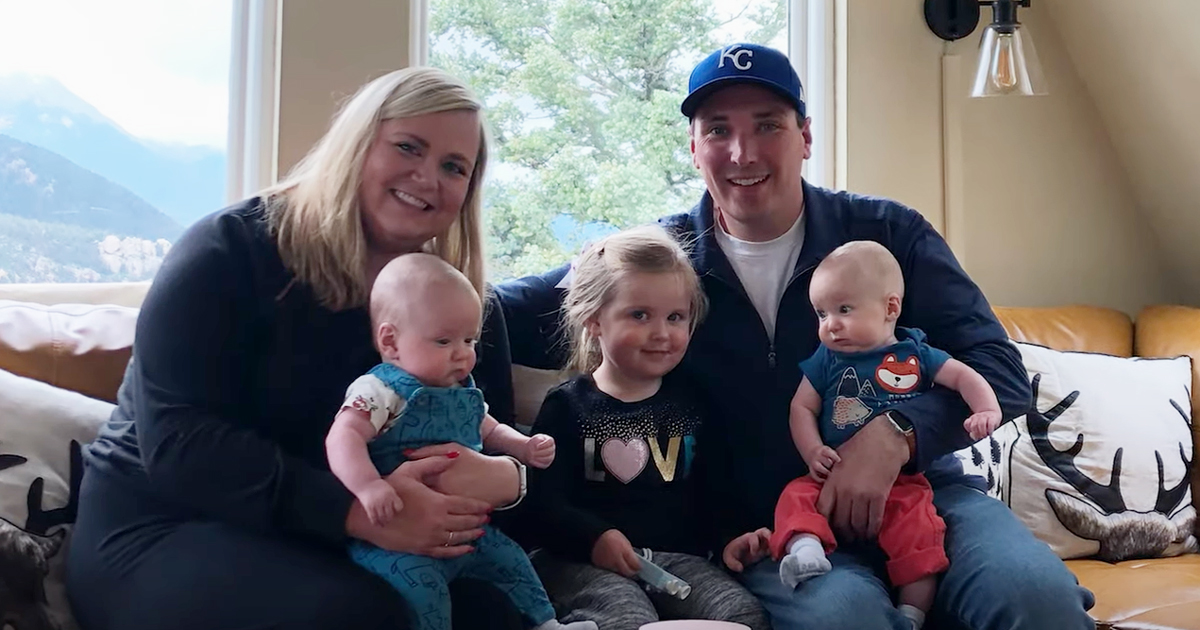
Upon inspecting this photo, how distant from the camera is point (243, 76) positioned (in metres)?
2.39

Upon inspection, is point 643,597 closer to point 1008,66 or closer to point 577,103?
point 577,103

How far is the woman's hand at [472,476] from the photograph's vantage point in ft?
4.82

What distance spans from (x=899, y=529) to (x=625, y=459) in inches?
18.0

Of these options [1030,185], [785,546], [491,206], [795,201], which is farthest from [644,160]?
[785,546]

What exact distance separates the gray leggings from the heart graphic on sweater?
0.14 meters

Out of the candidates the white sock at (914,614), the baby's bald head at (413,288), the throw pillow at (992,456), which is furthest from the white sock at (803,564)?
the throw pillow at (992,456)

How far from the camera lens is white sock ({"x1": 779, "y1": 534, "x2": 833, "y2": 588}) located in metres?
1.55

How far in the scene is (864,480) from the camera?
64.8 inches

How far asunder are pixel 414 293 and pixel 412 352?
3.3 inches

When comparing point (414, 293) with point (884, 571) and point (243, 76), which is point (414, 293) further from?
point (243, 76)

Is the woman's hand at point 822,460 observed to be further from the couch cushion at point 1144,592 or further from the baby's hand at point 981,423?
the couch cushion at point 1144,592

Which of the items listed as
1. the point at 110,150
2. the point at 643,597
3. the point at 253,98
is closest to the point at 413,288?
the point at 643,597

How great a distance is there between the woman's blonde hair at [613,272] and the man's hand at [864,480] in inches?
14.4

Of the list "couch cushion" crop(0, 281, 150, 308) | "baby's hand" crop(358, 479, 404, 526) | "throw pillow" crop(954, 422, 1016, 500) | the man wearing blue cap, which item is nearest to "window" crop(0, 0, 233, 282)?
"couch cushion" crop(0, 281, 150, 308)
